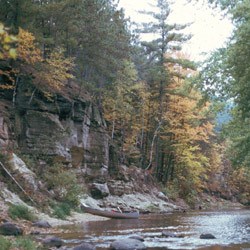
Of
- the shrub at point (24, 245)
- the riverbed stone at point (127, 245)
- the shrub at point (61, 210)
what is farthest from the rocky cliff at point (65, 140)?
the shrub at point (24, 245)

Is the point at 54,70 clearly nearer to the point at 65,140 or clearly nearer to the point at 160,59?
the point at 65,140

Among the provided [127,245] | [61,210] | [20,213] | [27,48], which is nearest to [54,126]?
[27,48]

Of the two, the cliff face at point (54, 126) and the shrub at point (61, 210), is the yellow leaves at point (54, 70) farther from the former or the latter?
the shrub at point (61, 210)

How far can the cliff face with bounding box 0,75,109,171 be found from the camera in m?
26.3

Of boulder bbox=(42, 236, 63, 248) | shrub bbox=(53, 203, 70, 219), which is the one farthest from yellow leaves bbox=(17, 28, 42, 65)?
boulder bbox=(42, 236, 63, 248)

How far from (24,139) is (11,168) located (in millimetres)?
5931

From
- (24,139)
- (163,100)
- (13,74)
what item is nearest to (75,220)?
(24,139)

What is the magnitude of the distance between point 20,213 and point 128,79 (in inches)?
945

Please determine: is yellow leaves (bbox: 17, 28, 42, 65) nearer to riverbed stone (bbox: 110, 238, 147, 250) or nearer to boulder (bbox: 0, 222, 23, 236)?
boulder (bbox: 0, 222, 23, 236)

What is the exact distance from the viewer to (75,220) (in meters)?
20.7

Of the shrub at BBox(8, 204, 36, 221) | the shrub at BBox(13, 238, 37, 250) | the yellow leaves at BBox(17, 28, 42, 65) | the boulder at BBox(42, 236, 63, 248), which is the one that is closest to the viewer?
the shrub at BBox(13, 238, 37, 250)

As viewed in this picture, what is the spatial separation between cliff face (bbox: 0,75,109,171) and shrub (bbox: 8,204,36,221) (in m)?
6.01

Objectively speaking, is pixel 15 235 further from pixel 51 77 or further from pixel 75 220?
pixel 51 77

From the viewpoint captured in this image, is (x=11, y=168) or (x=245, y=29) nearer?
(x=245, y=29)
